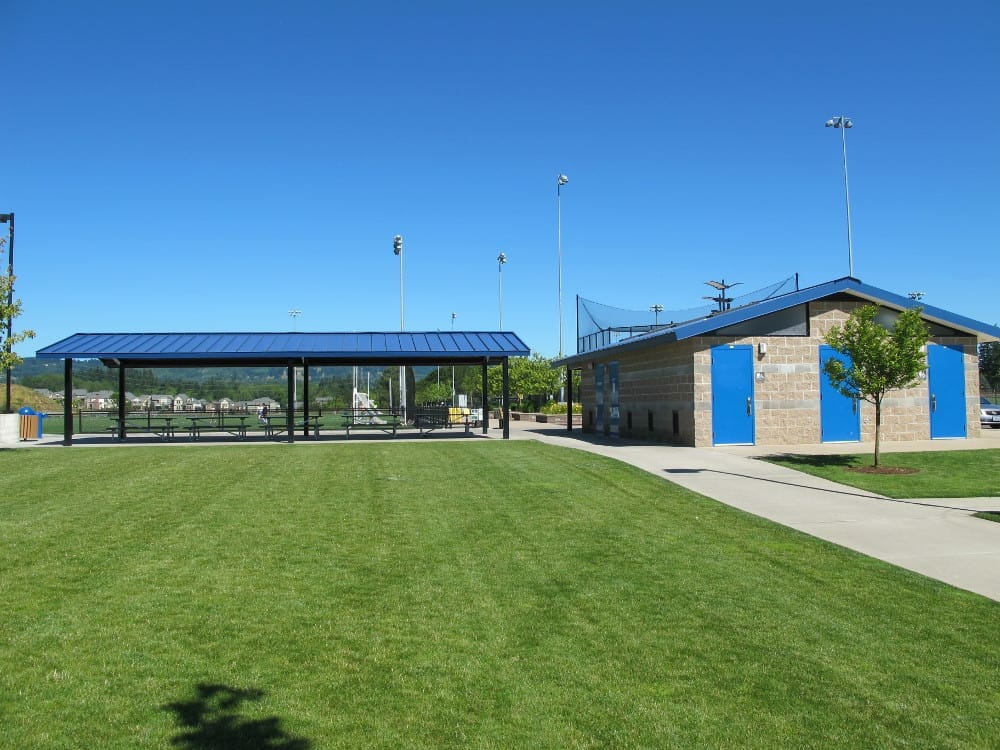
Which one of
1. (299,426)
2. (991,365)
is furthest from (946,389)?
(991,365)

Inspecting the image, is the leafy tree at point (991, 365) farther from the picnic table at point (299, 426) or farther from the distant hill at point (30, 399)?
the distant hill at point (30, 399)

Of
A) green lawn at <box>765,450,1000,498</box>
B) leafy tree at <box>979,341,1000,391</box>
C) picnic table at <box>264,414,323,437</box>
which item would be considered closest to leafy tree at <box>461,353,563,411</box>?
picnic table at <box>264,414,323,437</box>

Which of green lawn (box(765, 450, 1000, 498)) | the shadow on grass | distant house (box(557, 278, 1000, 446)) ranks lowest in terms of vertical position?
the shadow on grass

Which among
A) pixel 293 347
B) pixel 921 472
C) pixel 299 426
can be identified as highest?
pixel 293 347

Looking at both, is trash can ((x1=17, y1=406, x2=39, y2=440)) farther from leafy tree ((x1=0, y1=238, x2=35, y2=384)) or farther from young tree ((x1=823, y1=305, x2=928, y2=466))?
young tree ((x1=823, y1=305, x2=928, y2=466))

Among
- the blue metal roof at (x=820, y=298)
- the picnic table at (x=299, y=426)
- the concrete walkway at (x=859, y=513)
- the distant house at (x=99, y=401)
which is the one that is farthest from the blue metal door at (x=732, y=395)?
the distant house at (x=99, y=401)

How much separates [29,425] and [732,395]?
2162 centimetres

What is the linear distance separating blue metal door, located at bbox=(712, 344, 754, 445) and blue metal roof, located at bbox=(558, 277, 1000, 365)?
0.77 metres

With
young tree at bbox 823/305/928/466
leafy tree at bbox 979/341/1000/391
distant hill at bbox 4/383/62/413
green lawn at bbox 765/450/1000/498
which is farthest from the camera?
leafy tree at bbox 979/341/1000/391

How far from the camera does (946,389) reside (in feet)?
69.4

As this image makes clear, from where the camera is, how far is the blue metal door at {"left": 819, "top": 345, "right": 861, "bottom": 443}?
20.0 metres

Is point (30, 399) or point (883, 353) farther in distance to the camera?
point (30, 399)

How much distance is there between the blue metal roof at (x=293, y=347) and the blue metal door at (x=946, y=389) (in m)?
10.8

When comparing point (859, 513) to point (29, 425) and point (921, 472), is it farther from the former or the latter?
point (29, 425)
